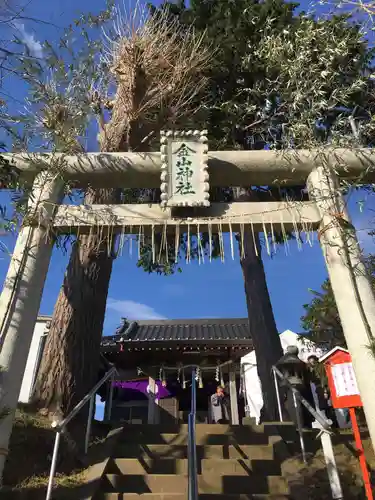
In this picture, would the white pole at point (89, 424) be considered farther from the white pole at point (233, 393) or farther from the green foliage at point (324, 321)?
the white pole at point (233, 393)

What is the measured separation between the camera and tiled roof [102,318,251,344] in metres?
12.9

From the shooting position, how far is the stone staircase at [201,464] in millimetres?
4422

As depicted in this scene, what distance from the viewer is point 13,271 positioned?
357 centimetres

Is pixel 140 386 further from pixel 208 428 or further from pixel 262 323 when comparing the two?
pixel 208 428

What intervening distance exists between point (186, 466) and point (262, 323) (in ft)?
13.6

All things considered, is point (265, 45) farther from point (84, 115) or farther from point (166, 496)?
point (166, 496)

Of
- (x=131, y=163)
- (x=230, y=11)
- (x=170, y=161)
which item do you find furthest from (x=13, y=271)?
(x=230, y=11)

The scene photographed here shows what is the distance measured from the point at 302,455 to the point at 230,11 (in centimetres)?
913

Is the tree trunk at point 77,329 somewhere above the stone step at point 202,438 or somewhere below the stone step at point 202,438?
above

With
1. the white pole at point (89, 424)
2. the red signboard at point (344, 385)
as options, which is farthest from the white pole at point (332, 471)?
the white pole at point (89, 424)

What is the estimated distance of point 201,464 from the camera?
488 cm

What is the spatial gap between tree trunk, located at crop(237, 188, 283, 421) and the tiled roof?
3612 millimetres

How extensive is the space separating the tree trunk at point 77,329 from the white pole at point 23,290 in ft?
5.27

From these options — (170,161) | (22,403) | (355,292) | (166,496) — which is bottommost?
(166,496)
